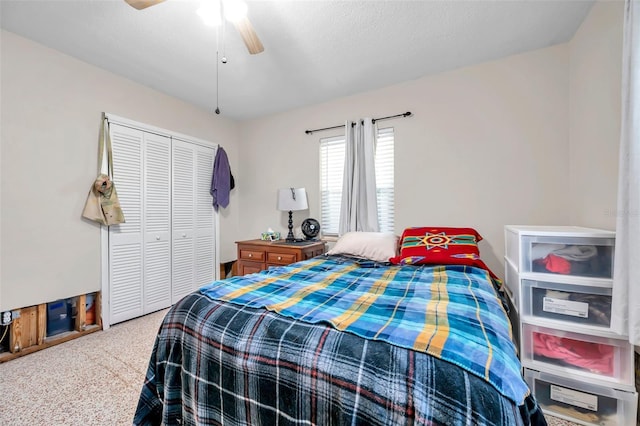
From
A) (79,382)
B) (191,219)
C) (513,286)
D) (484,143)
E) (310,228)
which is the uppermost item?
(484,143)

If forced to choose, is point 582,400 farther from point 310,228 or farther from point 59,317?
point 59,317

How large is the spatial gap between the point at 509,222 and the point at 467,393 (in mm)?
2207

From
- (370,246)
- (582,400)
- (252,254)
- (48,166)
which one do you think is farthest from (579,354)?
(48,166)

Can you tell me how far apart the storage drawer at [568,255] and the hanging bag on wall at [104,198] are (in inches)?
131

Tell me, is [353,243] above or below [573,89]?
below

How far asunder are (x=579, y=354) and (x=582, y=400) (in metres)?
0.22

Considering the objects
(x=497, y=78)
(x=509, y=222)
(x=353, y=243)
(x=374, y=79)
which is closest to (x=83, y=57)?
(x=374, y=79)

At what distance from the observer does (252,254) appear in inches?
123

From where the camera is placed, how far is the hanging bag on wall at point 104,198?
246cm

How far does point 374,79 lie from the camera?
2760mm

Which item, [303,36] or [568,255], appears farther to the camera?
[303,36]

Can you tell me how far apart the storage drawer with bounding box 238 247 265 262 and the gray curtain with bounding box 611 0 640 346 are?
107 inches

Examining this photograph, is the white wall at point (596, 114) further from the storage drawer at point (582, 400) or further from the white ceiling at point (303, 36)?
the storage drawer at point (582, 400)

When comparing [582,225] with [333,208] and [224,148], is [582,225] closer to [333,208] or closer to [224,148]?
[333,208]
